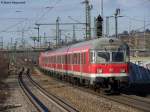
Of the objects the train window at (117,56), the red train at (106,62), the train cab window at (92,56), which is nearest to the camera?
the red train at (106,62)

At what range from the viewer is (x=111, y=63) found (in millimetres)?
27609

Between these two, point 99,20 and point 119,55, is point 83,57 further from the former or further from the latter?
point 99,20

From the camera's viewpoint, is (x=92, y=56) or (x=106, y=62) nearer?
(x=106, y=62)

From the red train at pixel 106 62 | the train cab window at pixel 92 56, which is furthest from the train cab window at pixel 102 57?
the train cab window at pixel 92 56

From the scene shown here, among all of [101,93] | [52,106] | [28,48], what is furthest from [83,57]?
[28,48]

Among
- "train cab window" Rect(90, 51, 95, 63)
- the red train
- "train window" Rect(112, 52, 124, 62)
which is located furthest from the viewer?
"train cab window" Rect(90, 51, 95, 63)

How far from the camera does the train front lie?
27422 millimetres

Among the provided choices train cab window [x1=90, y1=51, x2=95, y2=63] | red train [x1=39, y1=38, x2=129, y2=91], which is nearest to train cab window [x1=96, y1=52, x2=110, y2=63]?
red train [x1=39, y1=38, x2=129, y2=91]

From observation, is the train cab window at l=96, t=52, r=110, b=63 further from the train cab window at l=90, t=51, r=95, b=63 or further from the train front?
the train cab window at l=90, t=51, r=95, b=63

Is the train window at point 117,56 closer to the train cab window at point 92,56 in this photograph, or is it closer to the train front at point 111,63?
the train front at point 111,63

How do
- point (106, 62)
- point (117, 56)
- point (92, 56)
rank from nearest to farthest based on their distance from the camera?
point (106, 62)
point (117, 56)
point (92, 56)

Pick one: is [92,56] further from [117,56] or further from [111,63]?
[117,56]

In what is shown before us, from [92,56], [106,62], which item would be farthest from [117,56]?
[92,56]

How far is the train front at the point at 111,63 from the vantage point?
27.4 metres
